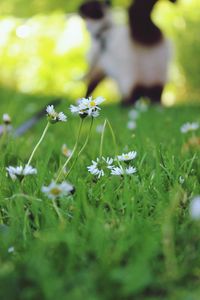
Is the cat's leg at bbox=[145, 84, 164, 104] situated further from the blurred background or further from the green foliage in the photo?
the blurred background

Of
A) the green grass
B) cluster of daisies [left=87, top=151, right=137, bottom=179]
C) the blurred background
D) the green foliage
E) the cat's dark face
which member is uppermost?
the blurred background

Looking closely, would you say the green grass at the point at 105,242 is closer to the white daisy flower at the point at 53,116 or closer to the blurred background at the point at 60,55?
the white daisy flower at the point at 53,116

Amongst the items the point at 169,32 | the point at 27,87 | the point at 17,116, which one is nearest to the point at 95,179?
the point at 17,116

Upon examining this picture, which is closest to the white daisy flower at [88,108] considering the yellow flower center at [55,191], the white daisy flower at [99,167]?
the white daisy flower at [99,167]

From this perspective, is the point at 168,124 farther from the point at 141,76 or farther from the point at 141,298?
the point at 141,298

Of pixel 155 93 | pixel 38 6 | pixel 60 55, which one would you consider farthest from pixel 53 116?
pixel 60 55

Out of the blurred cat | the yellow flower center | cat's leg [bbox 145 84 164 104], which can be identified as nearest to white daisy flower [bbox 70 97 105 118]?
the yellow flower center

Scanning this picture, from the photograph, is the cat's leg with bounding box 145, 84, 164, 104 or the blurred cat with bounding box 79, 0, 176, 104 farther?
the cat's leg with bounding box 145, 84, 164, 104
